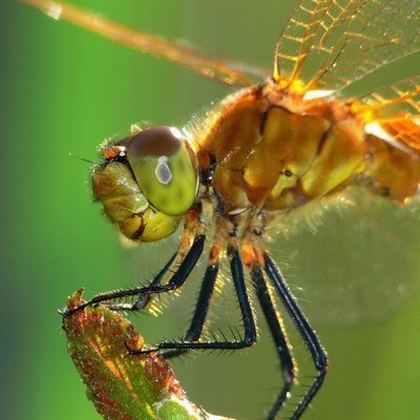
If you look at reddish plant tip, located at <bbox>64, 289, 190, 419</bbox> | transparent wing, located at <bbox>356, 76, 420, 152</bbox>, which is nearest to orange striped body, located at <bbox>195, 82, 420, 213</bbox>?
transparent wing, located at <bbox>356, 76, 420, 152</bbox>

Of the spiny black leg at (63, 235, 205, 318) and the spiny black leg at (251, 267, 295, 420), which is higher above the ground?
the spiny black leg at (63, 235, 205, 318)

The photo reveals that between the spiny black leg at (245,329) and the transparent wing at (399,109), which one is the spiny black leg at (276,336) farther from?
the transparent wing at (399,109)

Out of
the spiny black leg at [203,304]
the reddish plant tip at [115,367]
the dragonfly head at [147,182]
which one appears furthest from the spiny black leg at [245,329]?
the reddish plant tip at [115,367]

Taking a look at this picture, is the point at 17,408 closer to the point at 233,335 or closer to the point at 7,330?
the point at 7,330

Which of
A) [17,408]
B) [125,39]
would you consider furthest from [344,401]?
[125,39]

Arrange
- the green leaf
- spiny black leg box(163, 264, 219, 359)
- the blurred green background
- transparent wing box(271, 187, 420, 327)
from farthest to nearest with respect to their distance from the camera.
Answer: transparent wing box(271, 187, 420, 327) → the blurred green background → spiny black leg box(163, 264, 219, 359) → the green leaf

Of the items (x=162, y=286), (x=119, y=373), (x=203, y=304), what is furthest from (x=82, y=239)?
(x=119, y=373)

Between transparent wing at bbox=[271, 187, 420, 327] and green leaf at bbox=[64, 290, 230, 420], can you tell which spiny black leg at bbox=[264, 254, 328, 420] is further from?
green leaf at bbox=[64, 290, 230, 420]

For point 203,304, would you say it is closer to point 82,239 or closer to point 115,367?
point 82,239
